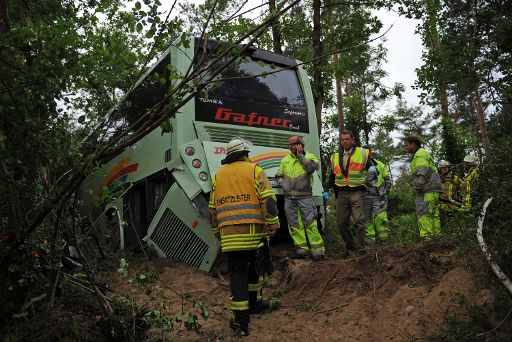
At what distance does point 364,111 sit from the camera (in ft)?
84.8

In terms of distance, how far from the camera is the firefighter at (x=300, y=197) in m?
6.36

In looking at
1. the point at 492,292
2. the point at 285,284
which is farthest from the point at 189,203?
the point at 492,292

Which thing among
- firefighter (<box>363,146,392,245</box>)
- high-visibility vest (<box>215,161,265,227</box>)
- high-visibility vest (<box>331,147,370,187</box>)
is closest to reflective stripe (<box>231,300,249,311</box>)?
high-visibility vest (<box>215,161,265,227</box>)

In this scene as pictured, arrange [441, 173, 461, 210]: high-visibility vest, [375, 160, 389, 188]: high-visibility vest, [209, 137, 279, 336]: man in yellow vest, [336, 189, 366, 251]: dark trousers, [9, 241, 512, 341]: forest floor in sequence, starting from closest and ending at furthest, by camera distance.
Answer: [9, 241, 512, 341]: forest floor, [209, 137, 279, 336]: man in yellow vest, [336, 189, 366, 251]: dark trousers, [441, 173, 461, 210]: high-visibility vest, [375, 160, 389, 188]: high-visibility vest

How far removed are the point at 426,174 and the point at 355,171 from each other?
1.35 metres

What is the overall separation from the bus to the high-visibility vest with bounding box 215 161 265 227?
1.23m

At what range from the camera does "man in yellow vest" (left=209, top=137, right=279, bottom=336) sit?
14.4 feet

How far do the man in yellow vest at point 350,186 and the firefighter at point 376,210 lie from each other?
79 cm

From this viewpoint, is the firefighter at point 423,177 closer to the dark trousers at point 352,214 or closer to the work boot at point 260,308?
the dark trousers at point 352,214

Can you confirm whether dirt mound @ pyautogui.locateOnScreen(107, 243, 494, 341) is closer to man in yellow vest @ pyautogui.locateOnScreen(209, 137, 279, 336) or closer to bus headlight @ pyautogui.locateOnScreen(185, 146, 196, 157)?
man in yellow vest @ pyautogui.locateOnScreen(209, 137, 279, 336)

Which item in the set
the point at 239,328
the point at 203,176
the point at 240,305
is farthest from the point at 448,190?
the point at 239,328

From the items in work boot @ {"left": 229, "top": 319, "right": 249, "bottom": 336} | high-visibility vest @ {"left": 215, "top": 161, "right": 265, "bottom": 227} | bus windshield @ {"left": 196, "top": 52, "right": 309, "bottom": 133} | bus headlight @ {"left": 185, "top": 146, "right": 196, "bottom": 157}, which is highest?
bus windshield @ {"left": 196, "top": 52, "right": 309, "bottom": 133}

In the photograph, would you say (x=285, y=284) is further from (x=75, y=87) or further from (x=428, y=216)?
(x=75, y=87)

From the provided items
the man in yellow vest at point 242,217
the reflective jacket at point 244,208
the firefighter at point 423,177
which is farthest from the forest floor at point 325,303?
the firefighter at point 423,177
